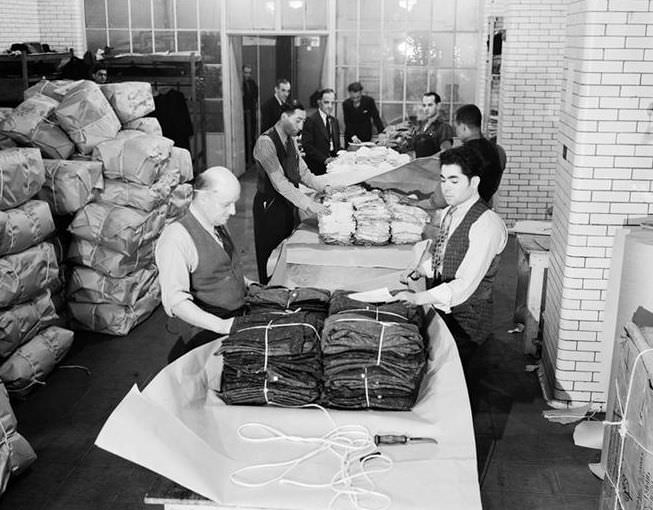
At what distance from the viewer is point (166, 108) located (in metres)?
12.3

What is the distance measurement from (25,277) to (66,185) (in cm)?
109

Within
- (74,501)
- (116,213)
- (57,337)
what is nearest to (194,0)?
(116,213)

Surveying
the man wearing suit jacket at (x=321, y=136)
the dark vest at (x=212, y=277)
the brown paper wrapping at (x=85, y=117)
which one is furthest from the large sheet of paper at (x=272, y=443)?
the man wearing suit jacket at (x=321, y=136)

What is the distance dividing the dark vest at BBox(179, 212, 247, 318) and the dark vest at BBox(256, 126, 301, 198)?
290cm

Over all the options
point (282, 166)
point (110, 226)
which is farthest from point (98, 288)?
point (282, 166)

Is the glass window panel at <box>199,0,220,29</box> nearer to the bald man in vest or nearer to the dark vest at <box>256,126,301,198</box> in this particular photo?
the dark vest at <box>256,126,301,198</box>

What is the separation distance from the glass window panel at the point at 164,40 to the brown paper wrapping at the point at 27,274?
7.68 metres

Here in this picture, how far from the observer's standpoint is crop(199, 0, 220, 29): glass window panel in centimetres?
1298

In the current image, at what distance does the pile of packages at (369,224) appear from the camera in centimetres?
565

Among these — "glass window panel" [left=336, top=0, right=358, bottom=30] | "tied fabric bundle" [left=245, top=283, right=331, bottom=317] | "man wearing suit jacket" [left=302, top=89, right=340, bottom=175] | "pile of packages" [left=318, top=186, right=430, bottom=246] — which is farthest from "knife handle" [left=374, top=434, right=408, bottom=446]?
"glass window panel" [left=336, top=0, right=358, bottom=30]

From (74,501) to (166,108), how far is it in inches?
345

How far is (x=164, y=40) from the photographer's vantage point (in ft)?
43.1

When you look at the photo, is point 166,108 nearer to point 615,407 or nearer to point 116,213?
point 116,213

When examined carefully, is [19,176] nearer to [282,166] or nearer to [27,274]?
[27,274]
